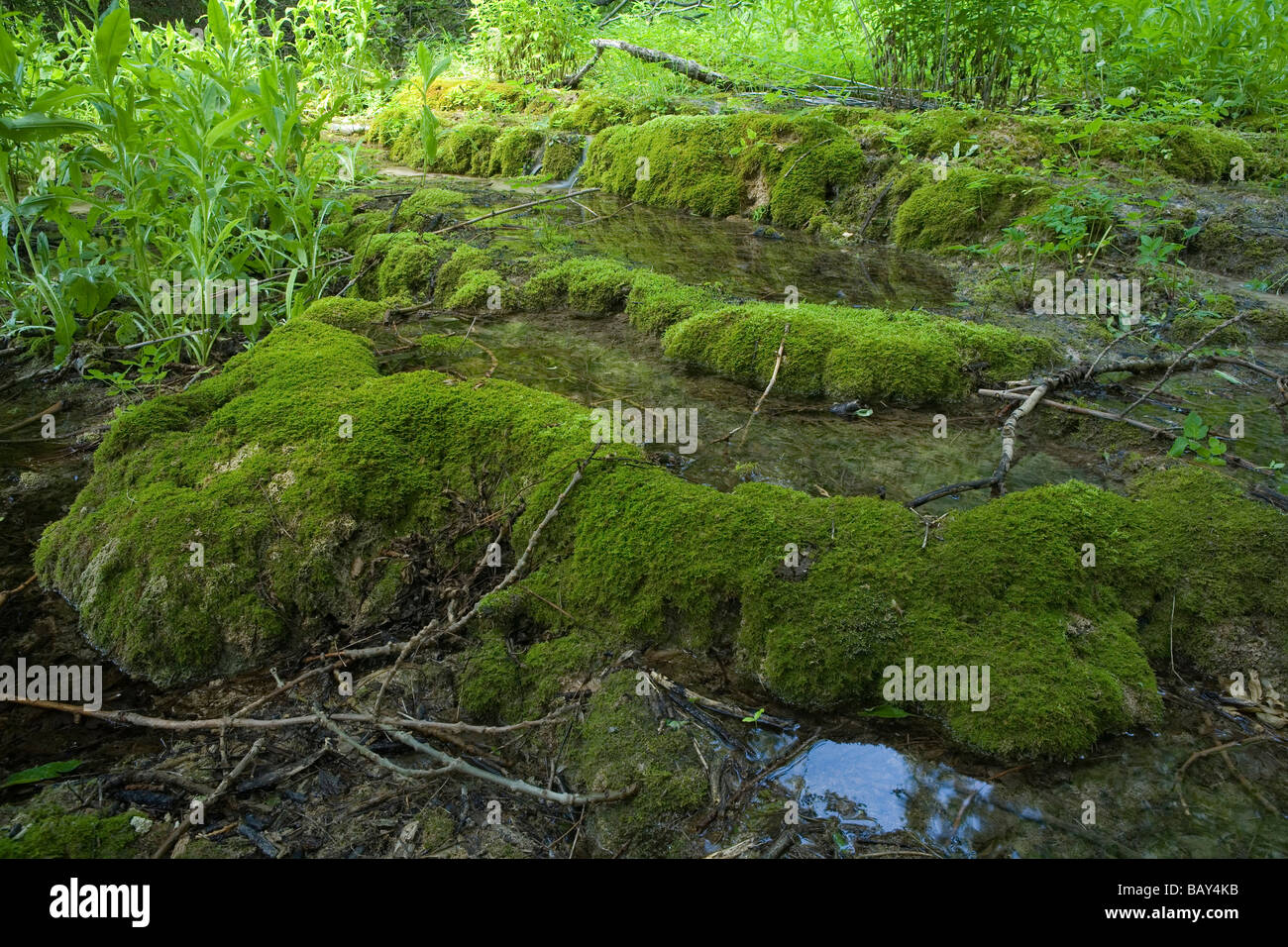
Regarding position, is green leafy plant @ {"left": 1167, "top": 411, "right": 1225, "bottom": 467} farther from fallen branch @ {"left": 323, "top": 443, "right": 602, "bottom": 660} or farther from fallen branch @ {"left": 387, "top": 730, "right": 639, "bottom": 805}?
fallen branch @ {"left": 387, "top": 730, "right": 639, "bottom": 805}

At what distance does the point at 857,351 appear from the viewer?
415cm

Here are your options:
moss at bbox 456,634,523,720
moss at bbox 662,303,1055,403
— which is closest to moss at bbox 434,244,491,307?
moss at bbox 662,303,1055,403

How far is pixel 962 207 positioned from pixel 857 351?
3.03 meters

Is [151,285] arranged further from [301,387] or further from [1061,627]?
[1061,627]

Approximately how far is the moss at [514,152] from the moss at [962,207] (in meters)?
5.29

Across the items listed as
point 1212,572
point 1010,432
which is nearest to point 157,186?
point 1010,432

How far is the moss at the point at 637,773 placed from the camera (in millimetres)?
1984

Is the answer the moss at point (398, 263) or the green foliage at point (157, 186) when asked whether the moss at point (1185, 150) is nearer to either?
the moss at point (398, 263)

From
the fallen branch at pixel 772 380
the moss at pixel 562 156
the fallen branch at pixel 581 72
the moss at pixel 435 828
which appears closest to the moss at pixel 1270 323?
the fallen branch at pixel 772 380

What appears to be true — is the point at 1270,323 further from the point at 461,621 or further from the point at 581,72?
the point at 581,72

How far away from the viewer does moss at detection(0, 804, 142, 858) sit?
1.84 m

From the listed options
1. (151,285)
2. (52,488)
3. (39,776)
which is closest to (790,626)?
(39,776)

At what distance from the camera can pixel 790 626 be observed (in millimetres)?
2430
